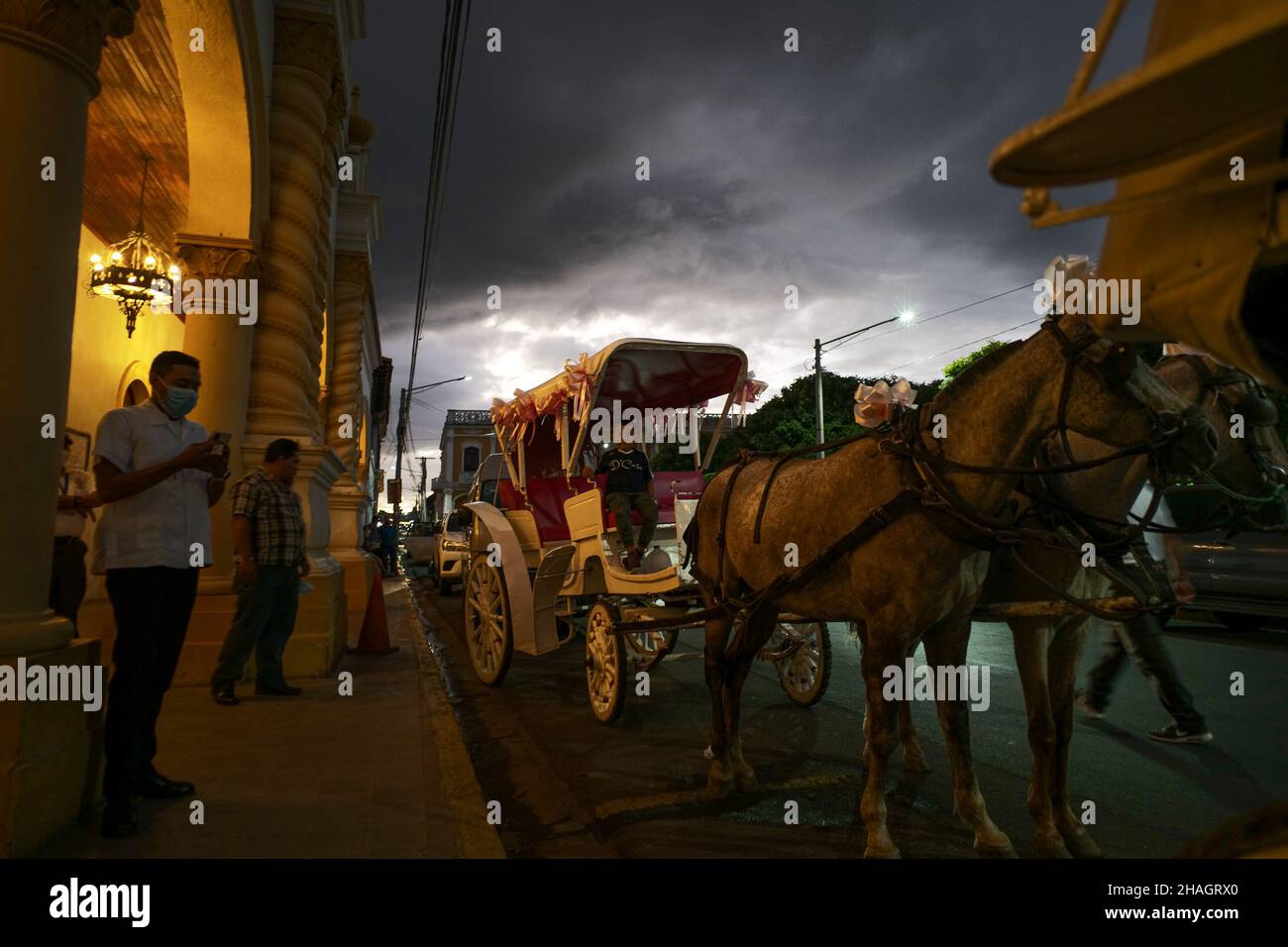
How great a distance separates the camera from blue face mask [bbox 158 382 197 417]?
3609 mm

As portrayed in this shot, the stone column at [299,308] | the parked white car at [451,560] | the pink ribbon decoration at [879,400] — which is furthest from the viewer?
the parked white car at [451,560]

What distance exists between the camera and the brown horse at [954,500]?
117 inches

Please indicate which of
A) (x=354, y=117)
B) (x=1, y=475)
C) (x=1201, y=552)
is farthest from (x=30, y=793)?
(x=354, y=117)

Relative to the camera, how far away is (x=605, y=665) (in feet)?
19.3

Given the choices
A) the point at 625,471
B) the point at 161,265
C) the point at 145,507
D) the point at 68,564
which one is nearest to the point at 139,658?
the point at 145,507

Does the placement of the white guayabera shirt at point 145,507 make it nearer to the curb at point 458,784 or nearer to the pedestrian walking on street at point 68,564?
the curb at point 458,784

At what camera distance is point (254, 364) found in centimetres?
762

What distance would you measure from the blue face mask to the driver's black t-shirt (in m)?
3.84

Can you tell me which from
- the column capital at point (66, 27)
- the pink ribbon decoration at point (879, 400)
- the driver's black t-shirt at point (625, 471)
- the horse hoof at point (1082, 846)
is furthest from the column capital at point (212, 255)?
the horse hoof at point (1082, 846)

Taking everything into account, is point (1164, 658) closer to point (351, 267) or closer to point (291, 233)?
point (291, 233)

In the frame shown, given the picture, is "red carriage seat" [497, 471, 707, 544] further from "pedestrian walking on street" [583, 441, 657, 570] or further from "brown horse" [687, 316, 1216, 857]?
"brown horse" [687, 316, 1216, 857]

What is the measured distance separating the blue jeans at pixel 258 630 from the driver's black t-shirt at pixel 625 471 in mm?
2747

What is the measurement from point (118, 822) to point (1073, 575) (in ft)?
14.5

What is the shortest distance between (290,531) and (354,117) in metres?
12.5
